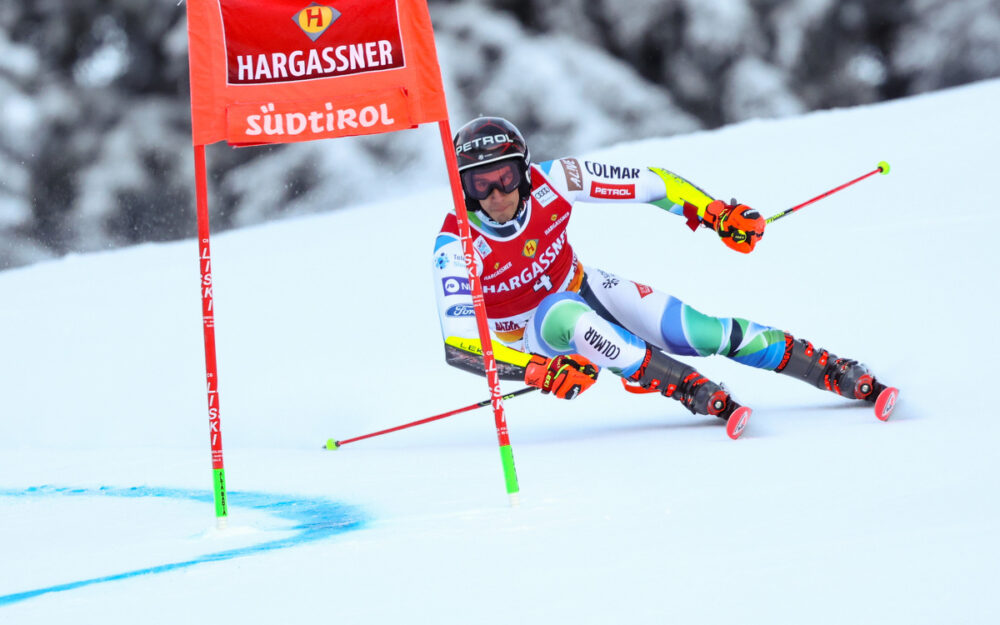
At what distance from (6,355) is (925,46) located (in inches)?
442

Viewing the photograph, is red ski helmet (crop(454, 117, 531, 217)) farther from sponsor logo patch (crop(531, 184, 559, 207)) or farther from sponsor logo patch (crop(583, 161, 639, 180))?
sponsor logo patch (crop(583, 161, 639, 180))

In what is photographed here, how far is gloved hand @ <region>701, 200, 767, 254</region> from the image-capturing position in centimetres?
434

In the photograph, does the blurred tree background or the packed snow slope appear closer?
the packed snow slope

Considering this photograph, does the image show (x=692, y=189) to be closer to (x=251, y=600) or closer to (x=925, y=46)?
(x=251, y=600)

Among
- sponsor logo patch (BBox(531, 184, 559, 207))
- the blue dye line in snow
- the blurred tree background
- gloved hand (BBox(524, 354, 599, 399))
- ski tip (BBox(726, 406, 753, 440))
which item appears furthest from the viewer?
the blurred tree background

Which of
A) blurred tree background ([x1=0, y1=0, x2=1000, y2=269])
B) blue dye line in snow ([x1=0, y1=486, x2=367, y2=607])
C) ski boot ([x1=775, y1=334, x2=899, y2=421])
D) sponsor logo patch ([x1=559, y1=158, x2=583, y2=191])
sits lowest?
blue dye line in snow ([x1=0, y1=486, x2=367, y2=607])

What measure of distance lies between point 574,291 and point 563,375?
3.26ft

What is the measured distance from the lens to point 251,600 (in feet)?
7.64

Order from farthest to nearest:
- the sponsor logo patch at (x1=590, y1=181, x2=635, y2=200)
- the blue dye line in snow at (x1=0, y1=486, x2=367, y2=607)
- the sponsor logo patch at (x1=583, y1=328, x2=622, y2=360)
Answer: the sponsor logo patch at (x1=590, y1=181, x2=635, y2=200)
the sponsor logo patch at (x1=583, y1=328, x2=622, y2=360)
the blue dye line in snow at (x1=0, y1=486, x2=367, y2=607)

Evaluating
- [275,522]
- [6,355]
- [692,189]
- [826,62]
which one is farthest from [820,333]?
[826,62]

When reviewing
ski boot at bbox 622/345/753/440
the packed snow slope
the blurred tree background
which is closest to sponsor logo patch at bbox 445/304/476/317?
the packed snow slope

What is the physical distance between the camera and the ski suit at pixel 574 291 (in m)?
4.18

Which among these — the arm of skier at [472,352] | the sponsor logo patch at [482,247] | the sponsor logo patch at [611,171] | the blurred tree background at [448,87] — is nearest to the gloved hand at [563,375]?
the arm of skier at [472,352]

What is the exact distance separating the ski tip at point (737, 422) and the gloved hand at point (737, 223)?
2.25 feet
